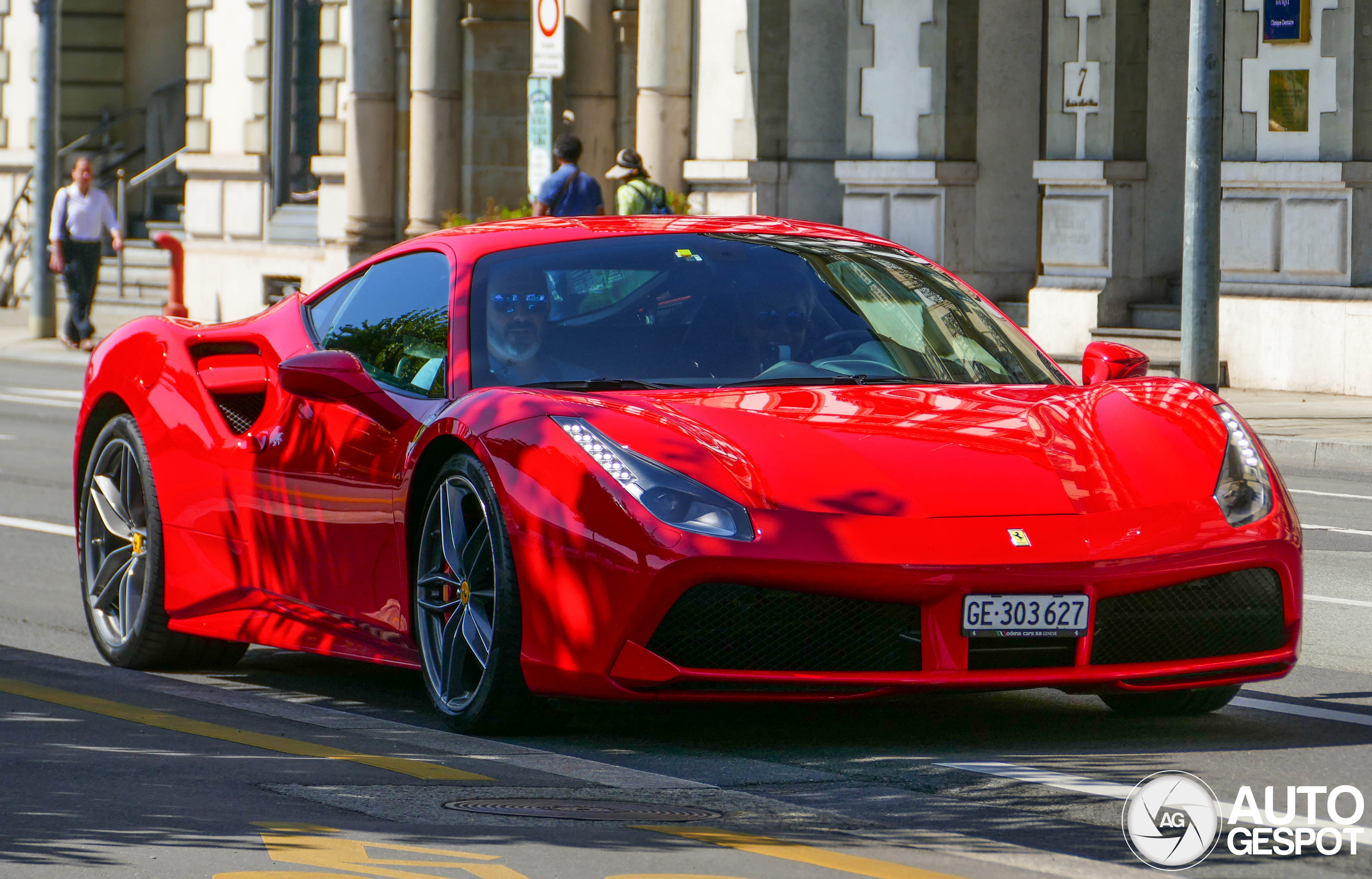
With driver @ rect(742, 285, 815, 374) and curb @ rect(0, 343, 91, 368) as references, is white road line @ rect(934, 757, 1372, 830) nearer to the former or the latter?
driver @ rect(742, 285, 815, 374)

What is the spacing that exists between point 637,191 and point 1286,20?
17.8 ft

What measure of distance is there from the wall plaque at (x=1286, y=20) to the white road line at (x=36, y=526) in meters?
11.1

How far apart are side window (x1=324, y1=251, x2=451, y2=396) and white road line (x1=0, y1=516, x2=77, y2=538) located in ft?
15.1

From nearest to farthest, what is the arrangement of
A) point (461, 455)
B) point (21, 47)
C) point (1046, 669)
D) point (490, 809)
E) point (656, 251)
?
point (490, 809)
point (1046, 669)
point (461, 455)
point (656, 251)
point (21, 47)

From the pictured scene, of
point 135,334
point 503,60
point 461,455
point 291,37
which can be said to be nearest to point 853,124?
point 503,60

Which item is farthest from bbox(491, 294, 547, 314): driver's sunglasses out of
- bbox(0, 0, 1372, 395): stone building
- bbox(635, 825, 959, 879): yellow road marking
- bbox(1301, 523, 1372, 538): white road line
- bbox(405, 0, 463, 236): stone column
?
bbox(405, 0, 463, 236): stone column

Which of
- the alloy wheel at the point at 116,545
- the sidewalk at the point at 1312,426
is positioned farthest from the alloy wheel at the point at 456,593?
the sidewalk at the point at 1312,426

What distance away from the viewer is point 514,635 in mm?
5875

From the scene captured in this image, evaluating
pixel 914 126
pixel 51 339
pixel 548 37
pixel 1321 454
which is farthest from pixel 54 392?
pixel 1321 454

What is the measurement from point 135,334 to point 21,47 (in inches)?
1163

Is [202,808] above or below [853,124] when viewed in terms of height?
below

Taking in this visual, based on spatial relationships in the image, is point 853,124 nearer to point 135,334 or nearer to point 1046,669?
point 135,334

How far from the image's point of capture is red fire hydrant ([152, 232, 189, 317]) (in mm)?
28188

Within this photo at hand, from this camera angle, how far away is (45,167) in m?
27.4
